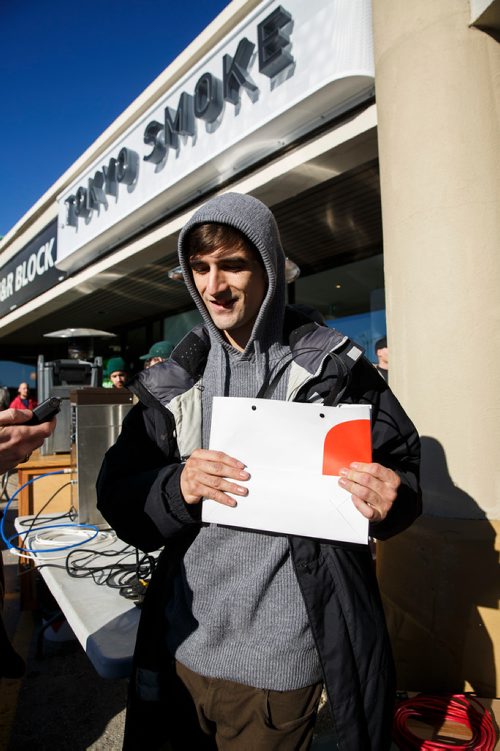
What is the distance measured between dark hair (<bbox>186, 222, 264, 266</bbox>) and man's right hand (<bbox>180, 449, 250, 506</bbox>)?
526 mm

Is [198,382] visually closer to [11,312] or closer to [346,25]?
[346,25]

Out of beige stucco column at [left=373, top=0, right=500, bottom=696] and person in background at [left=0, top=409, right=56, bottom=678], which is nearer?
person in background at [left=0, top=409, right=56, bottom=678]

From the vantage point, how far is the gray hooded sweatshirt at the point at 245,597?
1052 millimetres

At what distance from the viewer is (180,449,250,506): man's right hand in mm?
1025

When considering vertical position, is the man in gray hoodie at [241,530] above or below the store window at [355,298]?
below

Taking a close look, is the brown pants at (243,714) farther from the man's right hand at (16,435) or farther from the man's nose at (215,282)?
the man's nose at (215,282)

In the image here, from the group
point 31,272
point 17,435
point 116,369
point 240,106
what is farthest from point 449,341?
point 31,272

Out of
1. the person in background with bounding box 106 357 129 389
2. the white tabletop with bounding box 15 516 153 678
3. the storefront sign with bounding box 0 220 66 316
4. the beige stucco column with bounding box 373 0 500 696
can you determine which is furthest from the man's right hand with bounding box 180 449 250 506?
the storefront sign with bounding box 0 220 66 316

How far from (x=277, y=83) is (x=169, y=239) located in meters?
2.53

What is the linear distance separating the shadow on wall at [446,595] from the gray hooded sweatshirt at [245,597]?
4.29 feet

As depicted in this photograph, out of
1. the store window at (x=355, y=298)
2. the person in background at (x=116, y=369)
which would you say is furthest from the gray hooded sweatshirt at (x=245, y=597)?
the store window at (x=355, y=298)

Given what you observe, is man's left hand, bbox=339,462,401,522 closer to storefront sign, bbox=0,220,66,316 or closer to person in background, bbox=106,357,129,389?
person in background, bbox=106,357,129,389

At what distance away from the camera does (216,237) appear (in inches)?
45.6

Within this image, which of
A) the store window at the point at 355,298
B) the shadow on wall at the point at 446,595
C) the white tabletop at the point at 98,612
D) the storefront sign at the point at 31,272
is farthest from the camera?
the storefront sign at the point at 31,272
